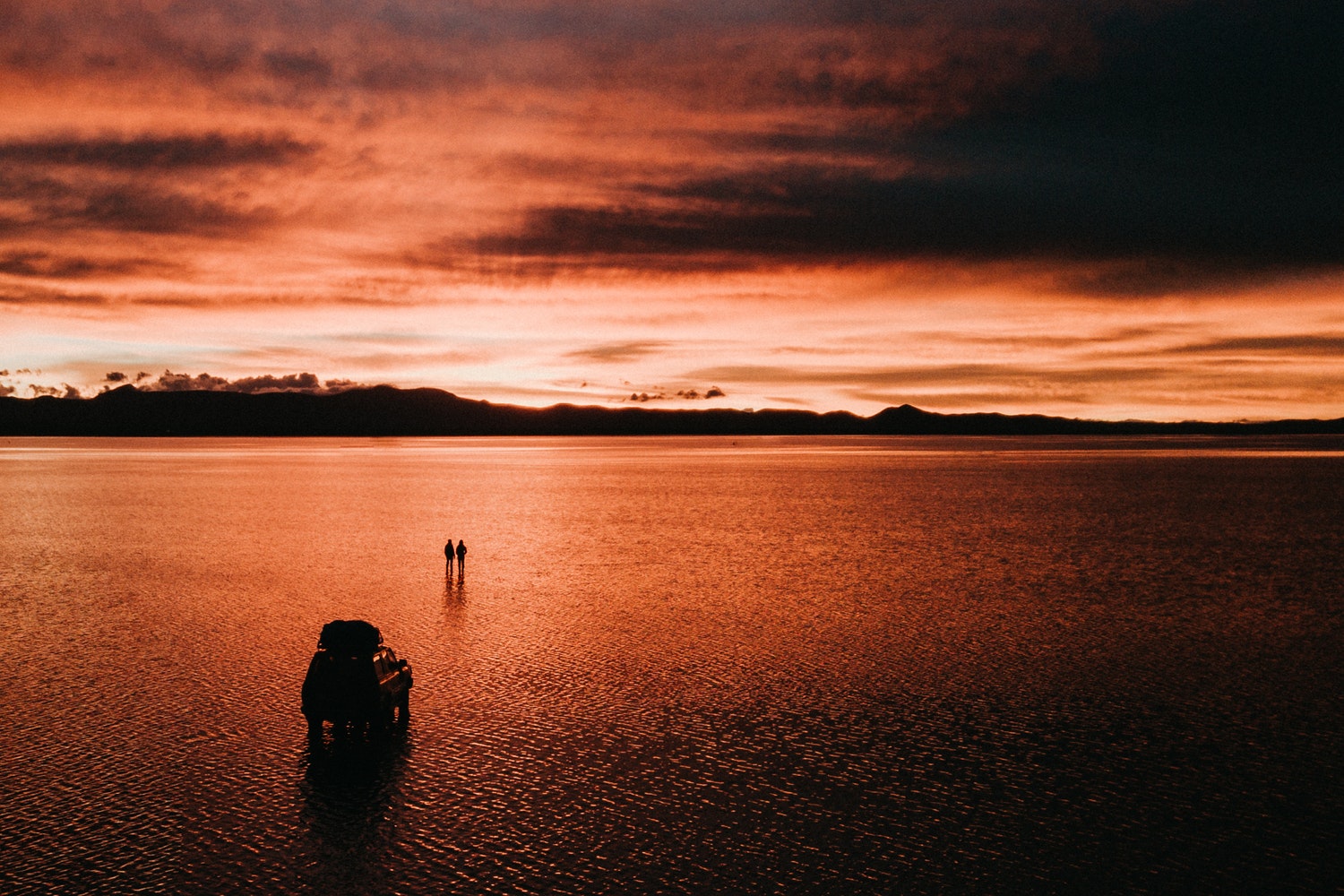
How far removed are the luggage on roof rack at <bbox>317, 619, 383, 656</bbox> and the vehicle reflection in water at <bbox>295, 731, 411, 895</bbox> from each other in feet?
6.59

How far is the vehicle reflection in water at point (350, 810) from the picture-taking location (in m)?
13.6

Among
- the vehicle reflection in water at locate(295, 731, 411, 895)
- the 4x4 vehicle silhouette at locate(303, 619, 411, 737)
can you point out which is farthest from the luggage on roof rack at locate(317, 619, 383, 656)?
the vehicle reflection in water at locate(295, 731, 411, 895)

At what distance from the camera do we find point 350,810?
619 inches

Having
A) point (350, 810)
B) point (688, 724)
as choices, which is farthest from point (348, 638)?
point (688, 724)

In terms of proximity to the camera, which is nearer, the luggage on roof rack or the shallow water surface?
the shallow water surface

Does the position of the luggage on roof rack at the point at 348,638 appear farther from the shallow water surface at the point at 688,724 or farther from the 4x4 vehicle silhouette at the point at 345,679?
the shallow water surface at the point at 688,724

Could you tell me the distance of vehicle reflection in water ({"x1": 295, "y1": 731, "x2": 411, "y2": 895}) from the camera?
13.6m

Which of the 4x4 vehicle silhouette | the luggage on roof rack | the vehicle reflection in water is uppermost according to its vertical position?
the luggage on roof rack

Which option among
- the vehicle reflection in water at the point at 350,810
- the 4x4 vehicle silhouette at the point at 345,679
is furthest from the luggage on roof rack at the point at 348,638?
the vehicle reflection in water at the point at 350,810

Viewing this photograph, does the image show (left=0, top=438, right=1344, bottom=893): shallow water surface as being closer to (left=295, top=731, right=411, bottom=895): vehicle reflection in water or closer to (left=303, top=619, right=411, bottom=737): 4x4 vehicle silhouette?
(left=295, top=731, right=411, bottom=895): vehicle reflection in water

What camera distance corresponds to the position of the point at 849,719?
20625mm

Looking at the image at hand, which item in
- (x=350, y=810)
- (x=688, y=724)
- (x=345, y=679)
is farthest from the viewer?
(x=688, y=724)

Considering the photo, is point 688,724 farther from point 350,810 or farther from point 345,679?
point 350,810

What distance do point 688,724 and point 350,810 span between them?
7432 millimetres
